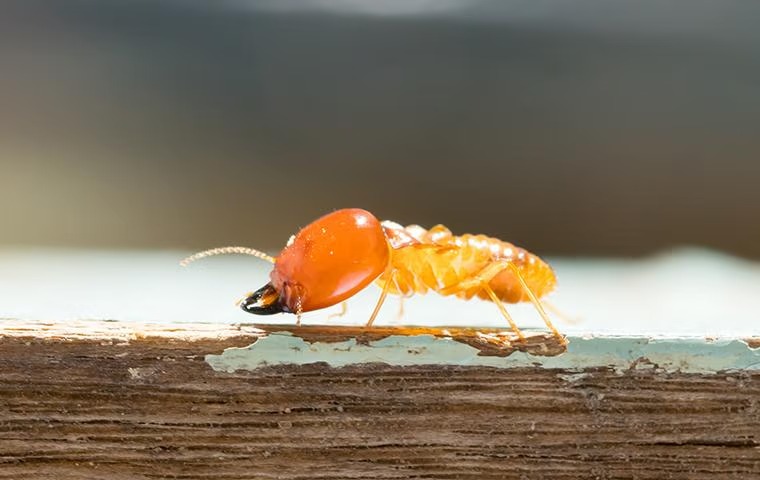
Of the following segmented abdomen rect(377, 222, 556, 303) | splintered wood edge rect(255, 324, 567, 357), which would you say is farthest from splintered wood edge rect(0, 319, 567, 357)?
segmented abdomen rect(377, 222, 556, 303)

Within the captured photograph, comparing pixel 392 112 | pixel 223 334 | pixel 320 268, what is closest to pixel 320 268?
pixel 320 268

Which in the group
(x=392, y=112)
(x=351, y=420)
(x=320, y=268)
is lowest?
(x=351, y=420)

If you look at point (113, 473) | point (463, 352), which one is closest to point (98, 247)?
point (113, 473)

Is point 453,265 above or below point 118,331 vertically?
above

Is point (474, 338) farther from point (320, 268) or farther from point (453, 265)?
point (453, 265)

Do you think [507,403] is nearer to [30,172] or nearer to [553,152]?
[553,152]

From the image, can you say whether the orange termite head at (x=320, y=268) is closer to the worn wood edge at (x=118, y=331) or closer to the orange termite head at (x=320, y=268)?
the orange termite head at (x=320, y=268)

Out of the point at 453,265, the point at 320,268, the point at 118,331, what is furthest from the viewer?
the point at 453,265
